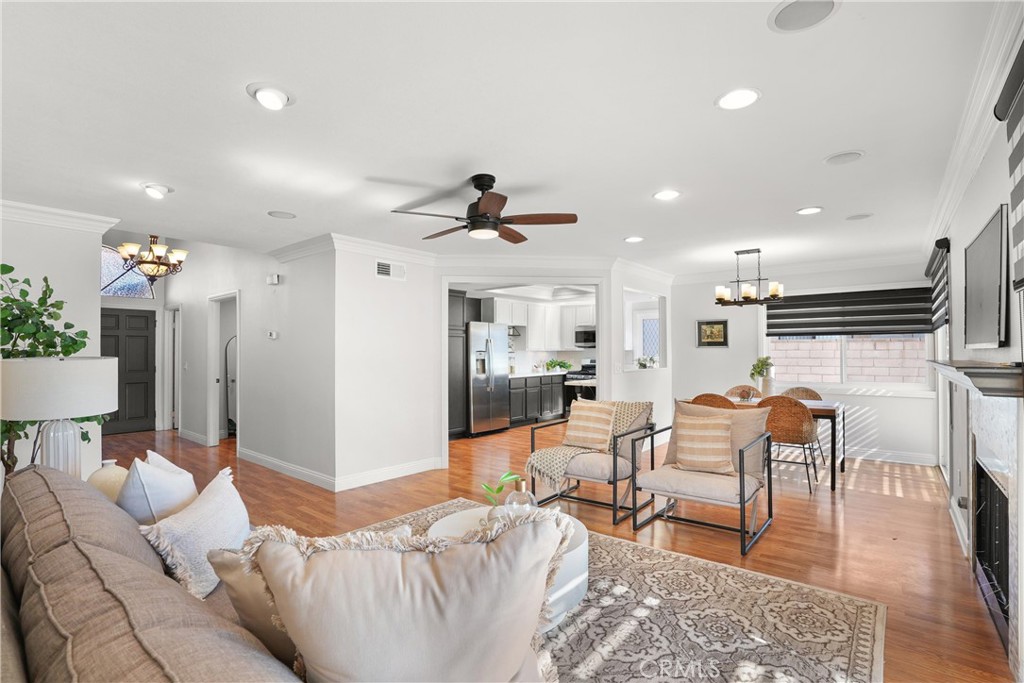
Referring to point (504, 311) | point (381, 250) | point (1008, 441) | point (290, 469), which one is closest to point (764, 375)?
point (504, 311)

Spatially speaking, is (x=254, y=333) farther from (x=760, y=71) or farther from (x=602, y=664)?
(x=760, y=71)

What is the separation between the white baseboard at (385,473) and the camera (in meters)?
4.77

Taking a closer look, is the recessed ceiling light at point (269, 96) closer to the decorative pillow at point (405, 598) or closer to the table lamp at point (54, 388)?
the table lamp at point (54, 388)

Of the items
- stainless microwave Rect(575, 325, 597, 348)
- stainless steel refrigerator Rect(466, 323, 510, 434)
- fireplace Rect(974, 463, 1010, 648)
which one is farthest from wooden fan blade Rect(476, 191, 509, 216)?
stainless microwave Rect(575, 325, 597, 348)

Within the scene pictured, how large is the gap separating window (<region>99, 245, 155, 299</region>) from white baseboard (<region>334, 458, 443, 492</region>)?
18.0ft

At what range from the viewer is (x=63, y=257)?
3939mm

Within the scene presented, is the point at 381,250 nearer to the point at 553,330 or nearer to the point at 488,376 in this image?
the point at 488,376

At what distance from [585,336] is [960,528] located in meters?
6.66

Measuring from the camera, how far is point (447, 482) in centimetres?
502

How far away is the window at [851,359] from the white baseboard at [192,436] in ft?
25.5

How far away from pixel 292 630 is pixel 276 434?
202 inches

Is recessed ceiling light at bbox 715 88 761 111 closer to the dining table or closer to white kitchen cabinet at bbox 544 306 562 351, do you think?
the dining table

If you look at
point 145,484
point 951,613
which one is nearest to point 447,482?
point 145,484

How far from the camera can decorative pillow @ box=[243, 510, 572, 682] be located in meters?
0.84
